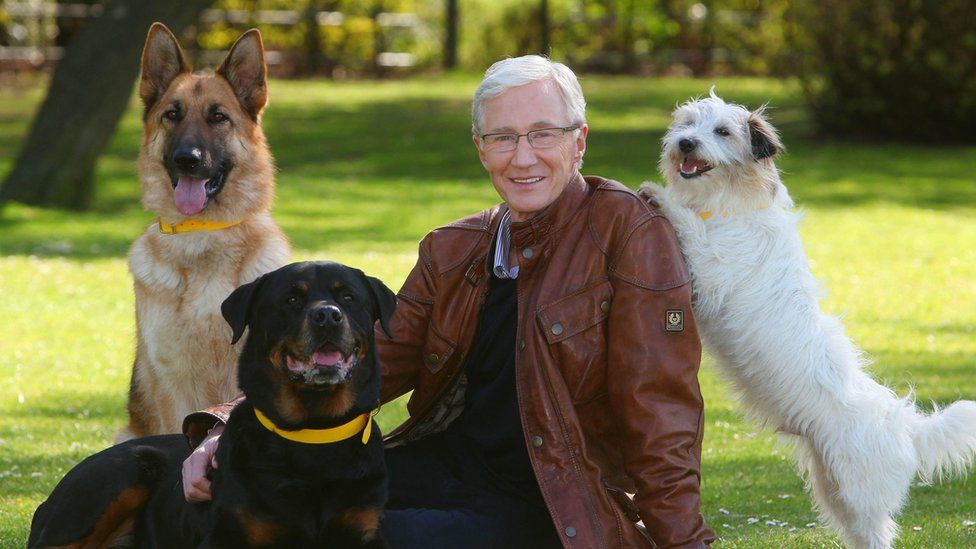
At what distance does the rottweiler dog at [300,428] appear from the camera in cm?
387

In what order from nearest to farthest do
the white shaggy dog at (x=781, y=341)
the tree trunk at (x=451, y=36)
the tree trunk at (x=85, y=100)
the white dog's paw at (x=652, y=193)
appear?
the white shaggy dog at (x=781, y=341)
the white dog's paw at (x=652, y=193)
the tree trunk at (x=85, y=100)
the tree trunk at (x=451, y=36)

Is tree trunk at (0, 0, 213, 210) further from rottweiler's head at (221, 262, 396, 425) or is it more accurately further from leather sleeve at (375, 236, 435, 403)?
rottweiler's head at (221, 262, 396, 425)

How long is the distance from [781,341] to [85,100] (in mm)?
10813

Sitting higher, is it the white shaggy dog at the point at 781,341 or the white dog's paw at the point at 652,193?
the white dog's paw at the point at 652,193

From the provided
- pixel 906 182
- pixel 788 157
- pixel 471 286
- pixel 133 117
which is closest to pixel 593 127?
pixel 788 157

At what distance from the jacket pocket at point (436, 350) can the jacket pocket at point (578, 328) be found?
16.9 inches

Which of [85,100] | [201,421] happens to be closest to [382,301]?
[201,421]

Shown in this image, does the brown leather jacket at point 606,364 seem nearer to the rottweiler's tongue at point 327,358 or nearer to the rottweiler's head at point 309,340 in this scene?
the rottweiler's head at point 309,340

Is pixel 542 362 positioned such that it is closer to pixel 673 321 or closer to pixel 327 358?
pixel 673 321

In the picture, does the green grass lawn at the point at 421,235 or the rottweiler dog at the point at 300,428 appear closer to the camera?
the rottweiler dog at the point at 300,428

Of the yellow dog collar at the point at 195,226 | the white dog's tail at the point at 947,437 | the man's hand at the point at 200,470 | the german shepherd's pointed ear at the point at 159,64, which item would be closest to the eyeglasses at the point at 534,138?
the man's hand at the point at 200,470

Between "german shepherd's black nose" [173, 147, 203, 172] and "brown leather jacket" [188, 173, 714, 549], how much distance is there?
1.43 meters

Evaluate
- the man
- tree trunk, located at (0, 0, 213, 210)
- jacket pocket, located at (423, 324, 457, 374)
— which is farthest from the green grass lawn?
jacket pocket, located at (423, 324, 457, 374)

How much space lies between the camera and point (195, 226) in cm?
526
